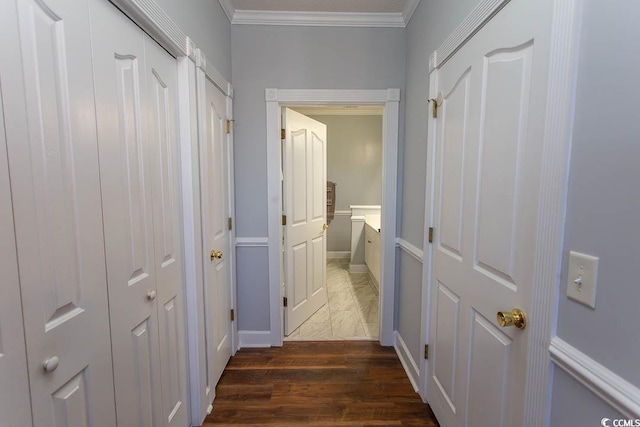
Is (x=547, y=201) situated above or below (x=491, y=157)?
below

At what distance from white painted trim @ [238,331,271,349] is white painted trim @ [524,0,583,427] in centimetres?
194

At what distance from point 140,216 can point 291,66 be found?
1.70 m

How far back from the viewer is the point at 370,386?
6.43 ft

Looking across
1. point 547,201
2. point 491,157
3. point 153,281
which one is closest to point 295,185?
point 153,281

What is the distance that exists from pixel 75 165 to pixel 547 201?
4.42ft

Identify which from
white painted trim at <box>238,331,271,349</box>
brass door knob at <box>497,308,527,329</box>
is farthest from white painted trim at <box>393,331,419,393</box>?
brass door knob at <box>497,308,527,329</box>

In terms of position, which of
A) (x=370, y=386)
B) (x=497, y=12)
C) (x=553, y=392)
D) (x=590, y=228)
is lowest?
(x=370, y=386)

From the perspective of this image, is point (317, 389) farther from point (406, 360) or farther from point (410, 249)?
point (410, 249)

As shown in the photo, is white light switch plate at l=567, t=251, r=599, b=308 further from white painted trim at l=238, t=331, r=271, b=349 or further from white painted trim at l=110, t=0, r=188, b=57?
white painted trim at l=238, t=331, r=271, b=349

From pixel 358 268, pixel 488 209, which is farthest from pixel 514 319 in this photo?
pixel 358 268

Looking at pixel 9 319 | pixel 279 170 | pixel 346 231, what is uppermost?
pixel 279 170

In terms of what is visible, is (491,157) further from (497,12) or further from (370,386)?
(370,386)

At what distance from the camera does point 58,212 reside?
29.9 inches

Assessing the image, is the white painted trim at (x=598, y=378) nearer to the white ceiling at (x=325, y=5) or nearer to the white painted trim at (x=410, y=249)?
the white painted trim at (x=410, y=249)
